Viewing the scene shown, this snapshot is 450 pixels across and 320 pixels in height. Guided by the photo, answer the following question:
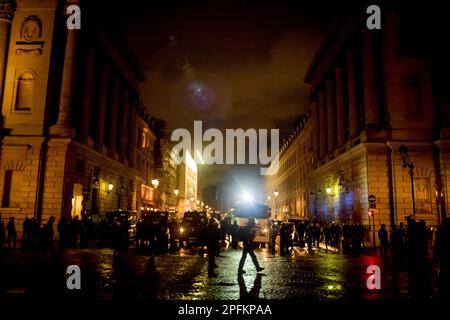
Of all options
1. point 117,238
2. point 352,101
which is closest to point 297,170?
point 352,101

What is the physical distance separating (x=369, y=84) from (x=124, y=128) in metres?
30.8

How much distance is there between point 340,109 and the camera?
4066 cm

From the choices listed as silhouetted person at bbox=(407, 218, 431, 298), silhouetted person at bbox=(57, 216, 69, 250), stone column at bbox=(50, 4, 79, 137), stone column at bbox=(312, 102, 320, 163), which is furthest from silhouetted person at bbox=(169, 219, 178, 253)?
stone column at bbox=(312, 102, 320, 163)

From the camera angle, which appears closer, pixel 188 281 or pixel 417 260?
pixel 188 281

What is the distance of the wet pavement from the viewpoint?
9453 millimetres

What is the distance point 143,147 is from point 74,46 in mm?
29848

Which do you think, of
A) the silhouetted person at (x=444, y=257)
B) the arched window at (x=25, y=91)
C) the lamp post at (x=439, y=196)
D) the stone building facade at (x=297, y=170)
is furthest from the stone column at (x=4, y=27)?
the lamp post at (x=439, y=196)

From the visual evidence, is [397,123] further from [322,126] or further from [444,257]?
[444,257]

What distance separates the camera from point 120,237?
20.0 metres

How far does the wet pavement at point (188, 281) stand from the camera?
31.0 ft

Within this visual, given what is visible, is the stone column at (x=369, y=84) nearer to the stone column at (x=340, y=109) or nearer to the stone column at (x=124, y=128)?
the stone column at (x=340, y=109)

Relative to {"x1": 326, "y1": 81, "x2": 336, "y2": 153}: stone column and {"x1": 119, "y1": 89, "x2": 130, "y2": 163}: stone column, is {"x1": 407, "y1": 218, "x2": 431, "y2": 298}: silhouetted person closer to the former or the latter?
{"x1": 326, "y1": 81, "x2": 336, "y2": 153}: stone column
